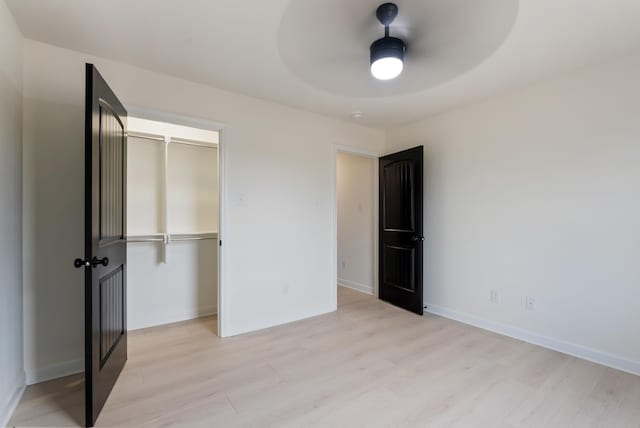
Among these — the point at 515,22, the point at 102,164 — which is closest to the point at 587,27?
the point at 515,22

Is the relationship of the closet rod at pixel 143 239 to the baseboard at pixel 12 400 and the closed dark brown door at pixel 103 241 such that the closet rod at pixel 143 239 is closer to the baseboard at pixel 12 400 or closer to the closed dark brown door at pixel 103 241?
the closed dark brown door at pixel 103 241

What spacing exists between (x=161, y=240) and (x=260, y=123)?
1.64 m

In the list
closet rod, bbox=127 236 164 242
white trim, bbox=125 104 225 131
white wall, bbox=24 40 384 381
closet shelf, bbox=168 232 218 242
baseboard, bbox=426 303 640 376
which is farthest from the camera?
closet shelf, bbox=168 232 218 242

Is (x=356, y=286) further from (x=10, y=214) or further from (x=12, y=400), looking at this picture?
(x=10, y=214)

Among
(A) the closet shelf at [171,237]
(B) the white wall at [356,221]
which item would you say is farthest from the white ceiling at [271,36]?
(B) the white wall at [356,221]

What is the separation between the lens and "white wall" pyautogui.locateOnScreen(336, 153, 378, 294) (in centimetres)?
443

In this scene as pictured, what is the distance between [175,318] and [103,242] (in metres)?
1.81

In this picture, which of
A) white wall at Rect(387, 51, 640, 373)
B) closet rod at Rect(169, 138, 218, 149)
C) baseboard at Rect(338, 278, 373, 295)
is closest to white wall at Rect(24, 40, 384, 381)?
closet rod at Rect(169, 138, 218, 149)

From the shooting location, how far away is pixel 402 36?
2033 millimetres

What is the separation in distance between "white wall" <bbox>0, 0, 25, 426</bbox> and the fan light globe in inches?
88.4

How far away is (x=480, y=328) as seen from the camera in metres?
3.09

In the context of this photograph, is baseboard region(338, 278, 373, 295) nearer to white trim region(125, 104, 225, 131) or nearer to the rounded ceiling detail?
the rounded ceiling detail

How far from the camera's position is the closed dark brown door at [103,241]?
1.61 metres

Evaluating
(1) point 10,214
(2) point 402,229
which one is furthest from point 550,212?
(1) point 10,214
